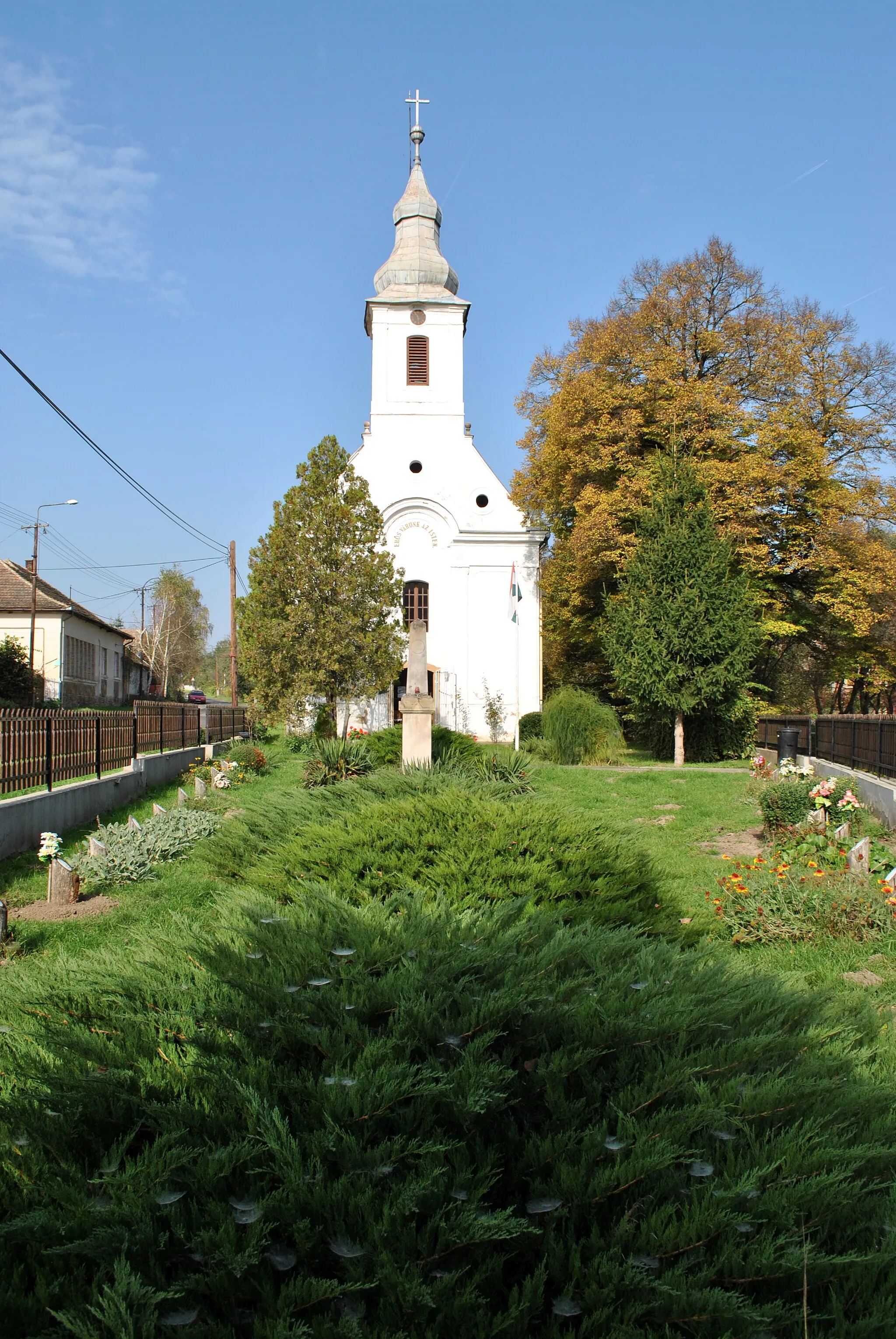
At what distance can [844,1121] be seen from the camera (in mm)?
2348

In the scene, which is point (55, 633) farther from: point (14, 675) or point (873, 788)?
point (873, 788)

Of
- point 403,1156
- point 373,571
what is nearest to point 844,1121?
point 403,1156

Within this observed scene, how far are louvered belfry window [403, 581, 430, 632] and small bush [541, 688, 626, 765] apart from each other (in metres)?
9.14

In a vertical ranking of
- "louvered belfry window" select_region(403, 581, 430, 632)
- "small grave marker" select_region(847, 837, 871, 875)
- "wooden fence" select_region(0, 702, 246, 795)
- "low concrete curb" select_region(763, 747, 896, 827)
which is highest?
"louvered belfry window" select_region(403, 581, 430, 632)

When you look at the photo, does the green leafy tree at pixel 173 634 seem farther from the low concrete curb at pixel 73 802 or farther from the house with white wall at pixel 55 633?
the low concrete curb at pixel 73 802

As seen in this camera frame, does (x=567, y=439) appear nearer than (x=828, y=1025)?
No

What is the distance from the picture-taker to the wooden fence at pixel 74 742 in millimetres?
10047

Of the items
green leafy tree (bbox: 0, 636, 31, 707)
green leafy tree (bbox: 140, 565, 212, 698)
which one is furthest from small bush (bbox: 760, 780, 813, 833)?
green leafy tree (bbox: 140, 565, 212, 698)

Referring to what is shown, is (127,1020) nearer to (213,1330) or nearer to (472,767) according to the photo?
(213,1330)

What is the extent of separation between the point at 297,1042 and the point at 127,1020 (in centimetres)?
49

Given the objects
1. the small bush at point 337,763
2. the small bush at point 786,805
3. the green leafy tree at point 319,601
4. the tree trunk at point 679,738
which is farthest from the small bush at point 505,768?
the green leafy tree at point 319,601

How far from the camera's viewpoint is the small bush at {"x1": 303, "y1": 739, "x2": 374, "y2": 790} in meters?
15.3

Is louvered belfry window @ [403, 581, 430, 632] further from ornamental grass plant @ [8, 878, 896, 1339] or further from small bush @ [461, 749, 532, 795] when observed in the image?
ornamental grass plant @ [8, 878, 896, 1339]

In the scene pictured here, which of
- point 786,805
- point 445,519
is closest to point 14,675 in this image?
point 445,519
